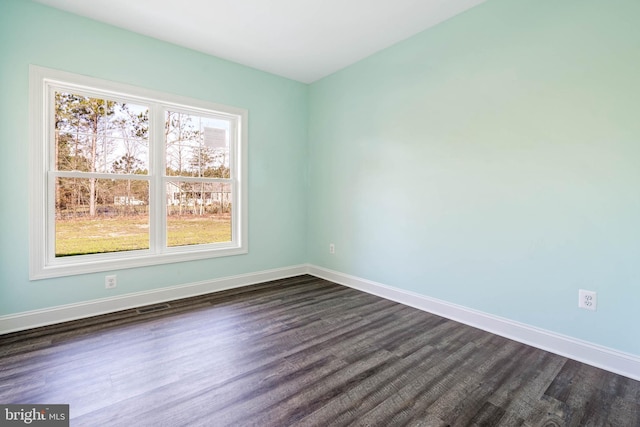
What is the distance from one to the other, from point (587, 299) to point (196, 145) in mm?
3925

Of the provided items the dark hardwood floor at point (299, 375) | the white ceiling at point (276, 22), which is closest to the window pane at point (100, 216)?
the dark hardwood floor at point (299, 375)

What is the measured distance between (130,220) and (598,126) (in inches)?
161

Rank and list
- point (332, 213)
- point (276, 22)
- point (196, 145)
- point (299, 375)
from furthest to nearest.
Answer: point (332, 213) → point (196, 145) → point (276, 22) → point (299, 375)

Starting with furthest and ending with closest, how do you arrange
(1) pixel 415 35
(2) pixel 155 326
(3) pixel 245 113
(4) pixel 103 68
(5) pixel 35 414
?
1. (3) pixel 245 113
2. (1) pixel 415 35
3. (4) pixel 103 68
4. (2) pixel 155 326
5. (5) pixel 35 414

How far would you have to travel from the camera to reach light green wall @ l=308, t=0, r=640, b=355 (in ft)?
6.24

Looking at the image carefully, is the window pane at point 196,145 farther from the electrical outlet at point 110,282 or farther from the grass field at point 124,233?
the electrical outlet at point 110,282

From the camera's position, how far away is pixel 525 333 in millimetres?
2281

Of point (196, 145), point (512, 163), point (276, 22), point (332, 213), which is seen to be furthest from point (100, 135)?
point (512, 163)

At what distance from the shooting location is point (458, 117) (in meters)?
2.65

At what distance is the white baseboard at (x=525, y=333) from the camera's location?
190 cm

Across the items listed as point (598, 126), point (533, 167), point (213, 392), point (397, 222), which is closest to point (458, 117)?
point (533, 167)

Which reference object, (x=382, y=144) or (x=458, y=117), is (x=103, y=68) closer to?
(x=382, y=144)

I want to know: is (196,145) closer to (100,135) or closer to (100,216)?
(100,135)

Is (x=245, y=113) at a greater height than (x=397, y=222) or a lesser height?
greater
